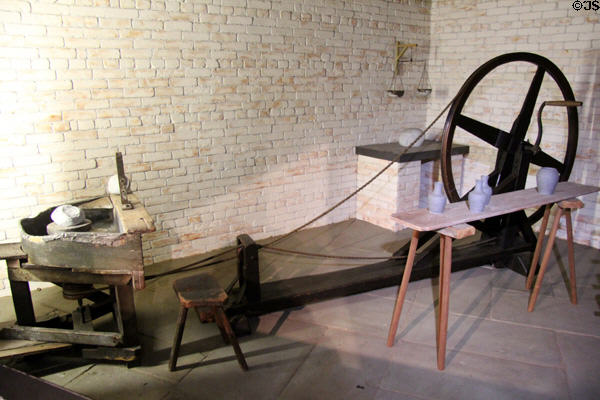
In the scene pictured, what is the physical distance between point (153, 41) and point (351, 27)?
2.12 meters

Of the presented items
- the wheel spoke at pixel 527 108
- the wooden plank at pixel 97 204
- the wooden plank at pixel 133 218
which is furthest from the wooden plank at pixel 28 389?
the wheel spoke at pixel 527 108

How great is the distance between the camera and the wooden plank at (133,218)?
8.63 ft

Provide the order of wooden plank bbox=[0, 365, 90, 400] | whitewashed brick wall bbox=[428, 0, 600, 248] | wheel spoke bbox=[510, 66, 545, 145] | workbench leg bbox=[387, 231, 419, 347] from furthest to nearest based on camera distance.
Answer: whitewashed brick wall bbox=[428, 0, 600, 248] < wheel spoke bbox=[510, 66, 545, 145] < workbench leg bbox=[387, 231, 419, 347] < wooden plank bbox=[0, 365, 90, 400]

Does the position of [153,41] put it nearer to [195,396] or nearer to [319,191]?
[319,191]

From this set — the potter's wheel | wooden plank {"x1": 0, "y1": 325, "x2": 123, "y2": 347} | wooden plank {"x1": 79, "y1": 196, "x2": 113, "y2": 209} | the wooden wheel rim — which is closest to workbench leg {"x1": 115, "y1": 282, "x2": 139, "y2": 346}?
wooden plank {"x1": 0, "y1": 325, "x2": 123, "y2": 347}

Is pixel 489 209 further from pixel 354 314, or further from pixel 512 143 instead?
pixel 354 314

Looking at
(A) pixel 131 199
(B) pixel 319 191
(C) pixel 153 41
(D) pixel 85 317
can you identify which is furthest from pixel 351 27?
(D) pixel 85 317

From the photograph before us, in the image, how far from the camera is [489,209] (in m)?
2.93

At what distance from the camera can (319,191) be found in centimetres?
507

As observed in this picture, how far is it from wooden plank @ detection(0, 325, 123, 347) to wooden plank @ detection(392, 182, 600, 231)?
181 cm

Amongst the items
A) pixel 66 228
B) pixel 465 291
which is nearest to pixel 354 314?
pixel 465 291

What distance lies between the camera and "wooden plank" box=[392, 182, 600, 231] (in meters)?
2.64

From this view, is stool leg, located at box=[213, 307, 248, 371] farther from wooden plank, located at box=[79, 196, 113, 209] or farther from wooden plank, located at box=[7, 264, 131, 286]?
wooden plank, located at box=[79, 196, 113, 209]

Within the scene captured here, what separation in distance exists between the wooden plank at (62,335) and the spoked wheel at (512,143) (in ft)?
8.08
